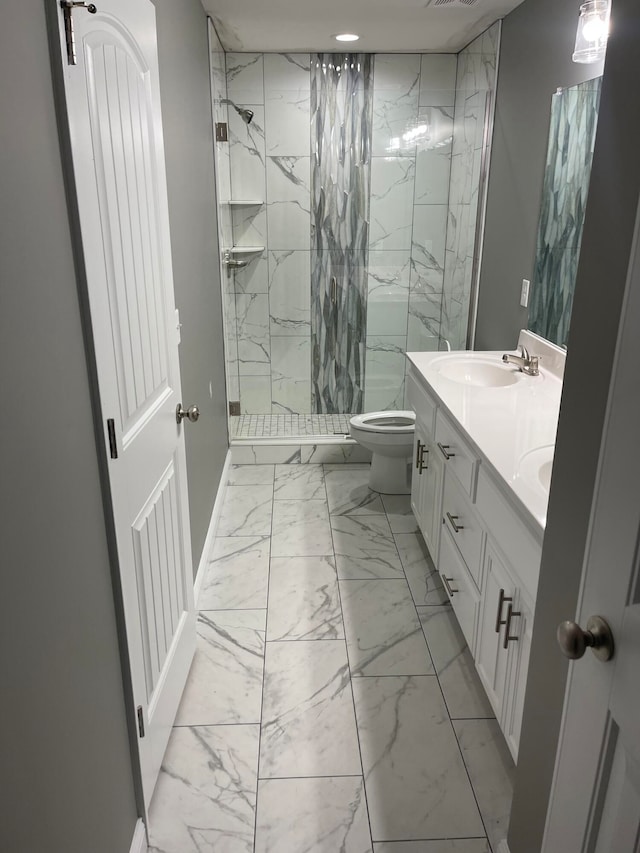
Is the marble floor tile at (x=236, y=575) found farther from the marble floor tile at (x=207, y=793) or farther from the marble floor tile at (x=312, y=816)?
the marble floor tile at (x=312, y=816)

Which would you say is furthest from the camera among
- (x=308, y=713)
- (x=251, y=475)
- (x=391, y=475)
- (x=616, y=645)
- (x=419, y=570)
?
(x=251, y=475)

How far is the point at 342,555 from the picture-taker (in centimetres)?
308

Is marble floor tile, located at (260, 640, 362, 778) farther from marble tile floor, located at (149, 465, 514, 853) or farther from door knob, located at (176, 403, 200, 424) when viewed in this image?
door knob, located at (176, 403, 200, 424)

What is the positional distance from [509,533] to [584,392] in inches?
29.4

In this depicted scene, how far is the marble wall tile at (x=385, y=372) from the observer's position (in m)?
4.41


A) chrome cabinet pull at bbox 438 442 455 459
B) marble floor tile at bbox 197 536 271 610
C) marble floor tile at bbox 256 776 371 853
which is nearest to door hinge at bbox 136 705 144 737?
marble floor tile at bbox 256 776 371 853

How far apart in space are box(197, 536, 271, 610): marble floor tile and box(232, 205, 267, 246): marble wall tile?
6.57ft

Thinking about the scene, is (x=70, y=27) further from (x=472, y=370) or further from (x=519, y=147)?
(x=519, y=147)

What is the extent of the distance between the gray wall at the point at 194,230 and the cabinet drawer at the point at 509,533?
1180mm

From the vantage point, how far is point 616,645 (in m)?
0.88

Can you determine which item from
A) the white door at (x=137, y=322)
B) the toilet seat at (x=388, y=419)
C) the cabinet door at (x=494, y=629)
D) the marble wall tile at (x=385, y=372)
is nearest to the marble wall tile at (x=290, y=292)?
the marble wall tile at (x=385, y=372)

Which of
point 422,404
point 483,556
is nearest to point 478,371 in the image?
point 422,404

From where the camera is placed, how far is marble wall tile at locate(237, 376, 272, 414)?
451 cm

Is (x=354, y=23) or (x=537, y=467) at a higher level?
(x=354, y=23)
